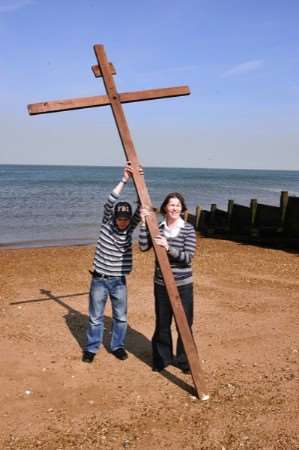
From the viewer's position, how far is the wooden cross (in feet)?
16.5

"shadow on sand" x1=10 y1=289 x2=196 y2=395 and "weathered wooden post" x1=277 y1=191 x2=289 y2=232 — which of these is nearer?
"shadow on sand" x1=10 y1=289 x2=196 y2=395

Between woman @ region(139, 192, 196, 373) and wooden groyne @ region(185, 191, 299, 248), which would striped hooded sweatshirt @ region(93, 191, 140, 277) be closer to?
woman @ region(139, 192, 196, 373)

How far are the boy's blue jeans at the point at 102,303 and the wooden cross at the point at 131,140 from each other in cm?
96

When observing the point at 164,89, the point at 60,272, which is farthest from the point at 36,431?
the point at 60,272

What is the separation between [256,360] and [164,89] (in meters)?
3.38

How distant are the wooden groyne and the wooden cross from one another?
10.9 meters

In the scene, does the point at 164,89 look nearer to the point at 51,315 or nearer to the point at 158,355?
the point at 158,355

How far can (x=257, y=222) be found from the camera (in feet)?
56.9

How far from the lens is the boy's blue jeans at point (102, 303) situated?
5785 millimetres

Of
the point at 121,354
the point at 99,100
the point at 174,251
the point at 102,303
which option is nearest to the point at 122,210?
the point at 174,251

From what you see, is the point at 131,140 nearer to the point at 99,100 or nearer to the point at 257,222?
the point at 99,100

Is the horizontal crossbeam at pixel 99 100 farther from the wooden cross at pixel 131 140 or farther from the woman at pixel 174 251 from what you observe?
the woman at pixel 174 251

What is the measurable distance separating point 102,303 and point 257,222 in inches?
485

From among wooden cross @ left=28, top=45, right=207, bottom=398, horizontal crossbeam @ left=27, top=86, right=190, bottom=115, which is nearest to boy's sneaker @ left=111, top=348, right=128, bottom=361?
wooden cross @ left=28, top=45, right=207, bottom=398
